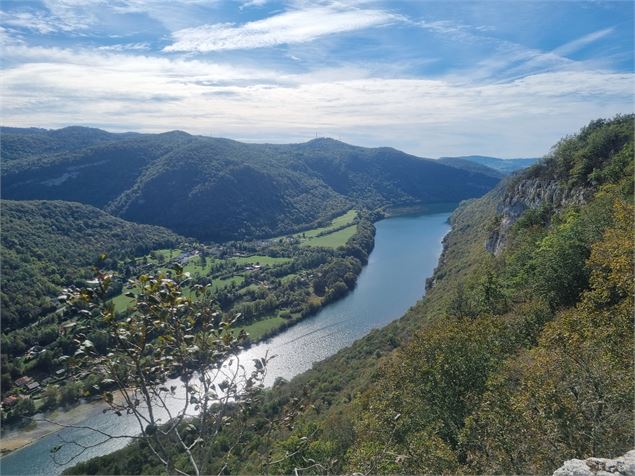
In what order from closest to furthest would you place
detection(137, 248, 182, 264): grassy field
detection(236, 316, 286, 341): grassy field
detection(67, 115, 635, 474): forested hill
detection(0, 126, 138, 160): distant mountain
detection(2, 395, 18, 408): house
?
1. detection(2, 395, 18, 408): house
2. detection(67, 115, 635, 474): forested hill
3. detection(236, 316, 286, 341): grassy field
4. detection(137, 248, 182, 264): grassy field
5. detection(0, 126, 138, 160): distant mountain

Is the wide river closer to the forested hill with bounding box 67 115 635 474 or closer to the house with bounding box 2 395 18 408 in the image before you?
the forested hill with bounding box 67 115 635 474

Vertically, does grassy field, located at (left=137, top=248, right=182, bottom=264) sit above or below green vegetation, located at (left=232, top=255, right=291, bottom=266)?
above

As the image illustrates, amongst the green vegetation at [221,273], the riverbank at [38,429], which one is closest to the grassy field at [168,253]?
the green vegetation at [221,273]

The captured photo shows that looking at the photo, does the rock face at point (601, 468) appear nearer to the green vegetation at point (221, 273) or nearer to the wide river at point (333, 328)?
the green vegetation at point (221, 273)

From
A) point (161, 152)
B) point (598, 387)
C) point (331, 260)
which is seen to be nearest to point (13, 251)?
point (331, 260)

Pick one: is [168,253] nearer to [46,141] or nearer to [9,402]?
[9,402]

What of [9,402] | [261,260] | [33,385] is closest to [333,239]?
[261,260]

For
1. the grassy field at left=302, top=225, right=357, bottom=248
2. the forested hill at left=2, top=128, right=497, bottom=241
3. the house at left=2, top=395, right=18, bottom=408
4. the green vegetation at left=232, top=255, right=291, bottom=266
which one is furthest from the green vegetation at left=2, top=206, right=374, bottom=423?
the house at left=2, top=395, right=18, bottom=408

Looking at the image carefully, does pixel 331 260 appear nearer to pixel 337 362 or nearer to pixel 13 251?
pixel 337 362

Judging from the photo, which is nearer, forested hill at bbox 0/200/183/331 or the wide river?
the wide river
